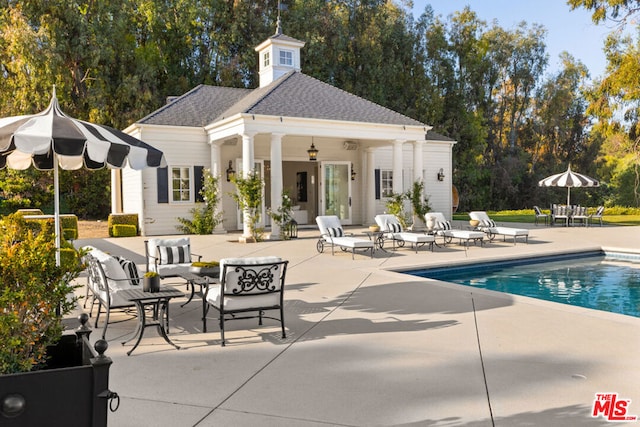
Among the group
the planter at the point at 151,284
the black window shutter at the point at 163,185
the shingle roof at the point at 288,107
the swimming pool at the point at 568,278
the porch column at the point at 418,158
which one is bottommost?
the swimming pool at the point at 568,278

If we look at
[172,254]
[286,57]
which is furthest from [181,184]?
[172,254]

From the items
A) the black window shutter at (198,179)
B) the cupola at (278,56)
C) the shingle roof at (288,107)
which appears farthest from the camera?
the cupola at (278,56)

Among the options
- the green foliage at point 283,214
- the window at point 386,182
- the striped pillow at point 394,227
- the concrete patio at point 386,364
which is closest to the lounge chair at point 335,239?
the striped pillow at point 394,227

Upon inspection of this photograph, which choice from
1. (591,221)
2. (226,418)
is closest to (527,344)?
(226,418)

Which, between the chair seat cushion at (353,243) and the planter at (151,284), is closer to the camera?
the planter at (151,284)

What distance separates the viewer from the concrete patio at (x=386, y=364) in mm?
3574

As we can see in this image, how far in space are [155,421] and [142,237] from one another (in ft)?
46.1

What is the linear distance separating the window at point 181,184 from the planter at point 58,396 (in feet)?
50.6

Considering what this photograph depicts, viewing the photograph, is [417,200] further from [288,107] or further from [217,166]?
[217,166]

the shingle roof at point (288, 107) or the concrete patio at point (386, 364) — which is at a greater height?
the shingle roof at point (288, 107)

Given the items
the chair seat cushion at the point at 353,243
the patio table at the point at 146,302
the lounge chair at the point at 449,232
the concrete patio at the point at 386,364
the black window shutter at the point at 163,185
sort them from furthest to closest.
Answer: the black window shutter at the point at 163,185, the lounge chair at the point at 449,232, the chair seat cushion at the point at 353,243, the patio table at the point at 146,302, the concrete patio at the point at 386,364

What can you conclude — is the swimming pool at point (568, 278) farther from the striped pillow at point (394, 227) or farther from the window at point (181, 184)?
the window at point (181, 184)

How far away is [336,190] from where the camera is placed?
816 inches

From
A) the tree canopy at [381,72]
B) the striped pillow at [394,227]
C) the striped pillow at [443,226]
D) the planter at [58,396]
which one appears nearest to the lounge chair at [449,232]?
the striped pillow at [443,226]
